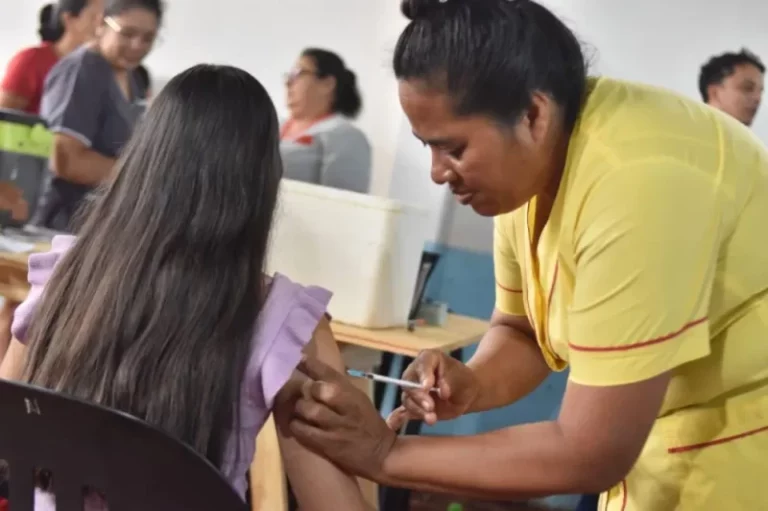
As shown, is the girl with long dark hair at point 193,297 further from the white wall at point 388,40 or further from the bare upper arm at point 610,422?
the white wall at point 388,40

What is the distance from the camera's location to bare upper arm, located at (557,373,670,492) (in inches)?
36.8

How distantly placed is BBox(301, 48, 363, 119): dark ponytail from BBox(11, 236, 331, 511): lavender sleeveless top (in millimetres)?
2357

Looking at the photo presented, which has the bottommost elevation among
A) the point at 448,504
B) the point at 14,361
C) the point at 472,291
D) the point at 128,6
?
the point at 448,504

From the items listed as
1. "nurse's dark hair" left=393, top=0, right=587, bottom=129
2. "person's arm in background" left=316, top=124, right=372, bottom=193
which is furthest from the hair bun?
"person's arm in background" left=316, top=124, right=372, bottom=193

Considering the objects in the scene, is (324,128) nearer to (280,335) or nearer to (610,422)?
(280,335)

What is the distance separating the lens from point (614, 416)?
94 centimetres

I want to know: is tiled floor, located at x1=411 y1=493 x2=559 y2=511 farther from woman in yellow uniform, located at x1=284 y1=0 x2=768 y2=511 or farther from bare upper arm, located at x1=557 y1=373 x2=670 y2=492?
bare upper arm, located at x1=557 y1=373 x2=670 y2=492

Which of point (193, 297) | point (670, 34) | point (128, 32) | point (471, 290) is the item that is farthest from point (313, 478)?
point (670, 34)

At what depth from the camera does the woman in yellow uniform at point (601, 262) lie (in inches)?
36.3

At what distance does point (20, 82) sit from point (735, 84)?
2269 millimetres

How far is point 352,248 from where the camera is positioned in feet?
7.20

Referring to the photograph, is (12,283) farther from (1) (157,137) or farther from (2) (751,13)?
(2) (751,13)

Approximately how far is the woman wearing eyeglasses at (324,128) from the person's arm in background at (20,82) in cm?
83

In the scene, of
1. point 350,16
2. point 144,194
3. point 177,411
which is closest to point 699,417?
point 177,411
